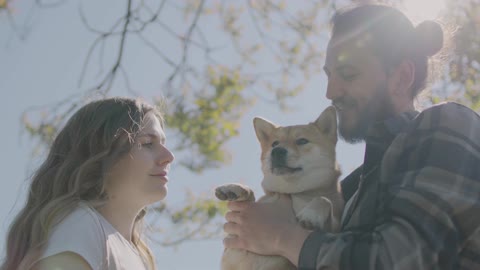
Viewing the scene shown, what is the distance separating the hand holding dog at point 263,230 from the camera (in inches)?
109

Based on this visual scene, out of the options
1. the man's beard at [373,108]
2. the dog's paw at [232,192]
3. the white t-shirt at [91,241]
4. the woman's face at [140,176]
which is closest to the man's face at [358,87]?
the man's beard at [373,108]

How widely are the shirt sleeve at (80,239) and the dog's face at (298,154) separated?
1109mm

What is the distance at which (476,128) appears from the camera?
8.88 ft

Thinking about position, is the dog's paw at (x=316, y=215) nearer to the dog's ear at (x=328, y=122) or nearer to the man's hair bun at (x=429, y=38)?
the dog's ear at (x=328, y=122)

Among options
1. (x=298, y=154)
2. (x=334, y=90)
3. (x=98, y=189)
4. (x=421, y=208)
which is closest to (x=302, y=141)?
(x=298, y=154)

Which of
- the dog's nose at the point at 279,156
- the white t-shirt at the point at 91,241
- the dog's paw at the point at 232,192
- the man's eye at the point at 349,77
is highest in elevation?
the man's eye at the point at 349,77

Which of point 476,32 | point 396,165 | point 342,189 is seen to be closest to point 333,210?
point 342,189

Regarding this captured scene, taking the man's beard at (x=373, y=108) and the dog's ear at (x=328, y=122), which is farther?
the dog's ear at (x=328, y=122)

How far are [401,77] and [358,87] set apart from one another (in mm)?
237

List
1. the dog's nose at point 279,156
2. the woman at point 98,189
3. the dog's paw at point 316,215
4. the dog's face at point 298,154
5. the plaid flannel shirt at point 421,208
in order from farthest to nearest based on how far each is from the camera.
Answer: the dog's nose at point 279,156 → the dog's face at point 298,154 → the dog's paw at point 316,215 → the woman at point 98,189 → the plaid flannel shirt at point 421,208

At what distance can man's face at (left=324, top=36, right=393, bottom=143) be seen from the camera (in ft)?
10.9

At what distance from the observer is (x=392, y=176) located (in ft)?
8.79

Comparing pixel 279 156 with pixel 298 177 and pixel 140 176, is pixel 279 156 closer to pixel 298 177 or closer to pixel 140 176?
pixel 298 177

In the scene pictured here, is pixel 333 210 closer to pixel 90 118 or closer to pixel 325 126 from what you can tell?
pixel 325 126
